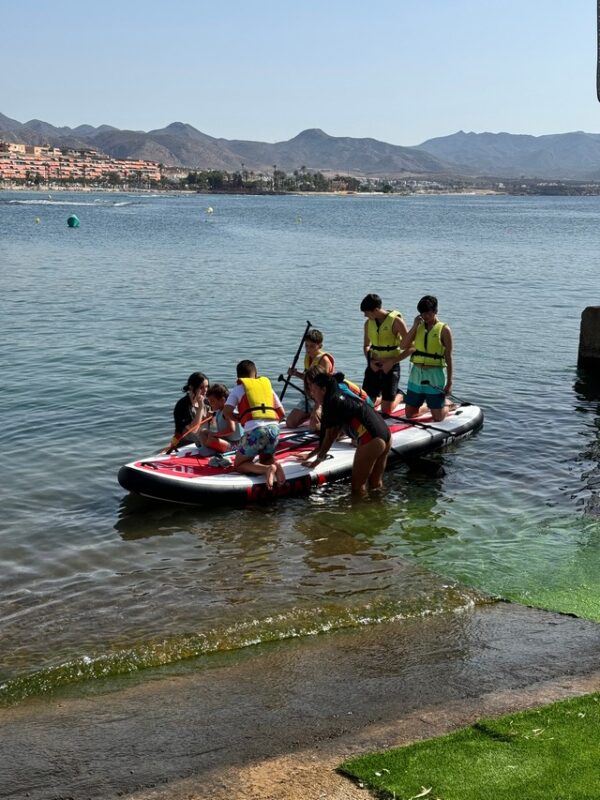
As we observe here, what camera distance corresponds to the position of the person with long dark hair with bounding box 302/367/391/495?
35.7 ft

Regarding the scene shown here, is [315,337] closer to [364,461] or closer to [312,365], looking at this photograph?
[312,365]

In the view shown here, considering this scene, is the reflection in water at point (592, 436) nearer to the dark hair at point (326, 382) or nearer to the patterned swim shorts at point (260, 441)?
the dark hair at point (326, 382)

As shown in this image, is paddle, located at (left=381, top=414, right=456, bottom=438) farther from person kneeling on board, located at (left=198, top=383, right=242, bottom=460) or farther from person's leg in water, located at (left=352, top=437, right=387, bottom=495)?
person kneeling on board, located at (left=198, top=383, right=242, bottom=460)

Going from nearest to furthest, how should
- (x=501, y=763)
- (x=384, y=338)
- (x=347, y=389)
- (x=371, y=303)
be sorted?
(x=501, y=763)
(x=347, y=389)
(x=371, y=303)
(x=384, y=338)

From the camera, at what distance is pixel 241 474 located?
11.7 meters

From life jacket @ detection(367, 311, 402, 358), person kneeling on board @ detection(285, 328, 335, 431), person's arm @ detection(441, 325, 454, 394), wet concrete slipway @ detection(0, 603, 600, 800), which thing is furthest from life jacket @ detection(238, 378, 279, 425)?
wet concrete slipway @ detection(0, 603, 600, 800)

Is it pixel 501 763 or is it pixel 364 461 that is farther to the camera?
pixel 364 461

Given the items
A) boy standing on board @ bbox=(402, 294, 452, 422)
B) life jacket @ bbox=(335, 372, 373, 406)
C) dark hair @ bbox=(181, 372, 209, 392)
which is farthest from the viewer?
boy standing on board @ bbox=(402, 294, 452, 422)

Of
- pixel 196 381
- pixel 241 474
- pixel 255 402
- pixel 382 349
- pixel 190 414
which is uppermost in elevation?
pixel 382 349

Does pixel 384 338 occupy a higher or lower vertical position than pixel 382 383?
higher

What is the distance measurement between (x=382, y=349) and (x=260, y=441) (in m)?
2.92

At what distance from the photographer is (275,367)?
20875 millimetres

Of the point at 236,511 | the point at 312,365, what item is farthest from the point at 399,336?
the point at 236,511

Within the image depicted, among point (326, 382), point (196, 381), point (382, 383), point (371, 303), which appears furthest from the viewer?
point (382, 383)
